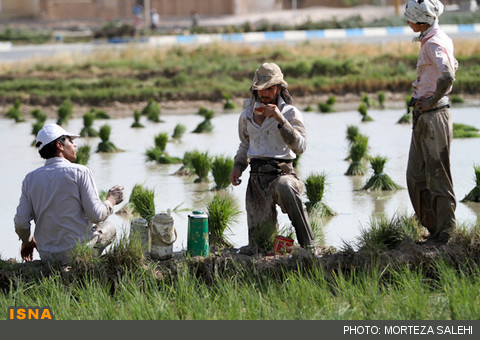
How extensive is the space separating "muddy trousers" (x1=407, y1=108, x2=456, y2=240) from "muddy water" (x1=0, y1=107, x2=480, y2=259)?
2.23 feet

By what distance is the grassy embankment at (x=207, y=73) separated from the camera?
2039 cm

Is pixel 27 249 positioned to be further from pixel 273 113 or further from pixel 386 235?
pixel 386 235

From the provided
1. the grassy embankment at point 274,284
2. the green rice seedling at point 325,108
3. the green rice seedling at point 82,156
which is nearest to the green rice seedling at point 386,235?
the grassy embankment at point 274,284

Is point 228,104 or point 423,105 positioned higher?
point 423,105

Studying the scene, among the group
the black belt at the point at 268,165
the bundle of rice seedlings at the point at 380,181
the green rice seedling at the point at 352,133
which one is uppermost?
the black belt at the point at 268,165

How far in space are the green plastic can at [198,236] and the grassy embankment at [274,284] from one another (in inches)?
4.3

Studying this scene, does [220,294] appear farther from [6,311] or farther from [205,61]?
[205,61]

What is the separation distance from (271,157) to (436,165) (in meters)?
1.12

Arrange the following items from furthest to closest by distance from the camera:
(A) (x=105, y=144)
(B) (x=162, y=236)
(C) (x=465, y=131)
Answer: (C) (x=465, y=131) → (A) (x=105, y=144) → (B) (x=162, y=236)

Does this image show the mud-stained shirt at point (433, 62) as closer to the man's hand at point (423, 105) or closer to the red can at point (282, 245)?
the man's hand at point (423, 105)

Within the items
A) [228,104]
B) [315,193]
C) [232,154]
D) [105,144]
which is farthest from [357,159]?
[228,104]

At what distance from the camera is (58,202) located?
597 cm

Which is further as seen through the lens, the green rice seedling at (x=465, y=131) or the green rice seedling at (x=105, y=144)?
the green rice seedling at (x=465, y=131)
